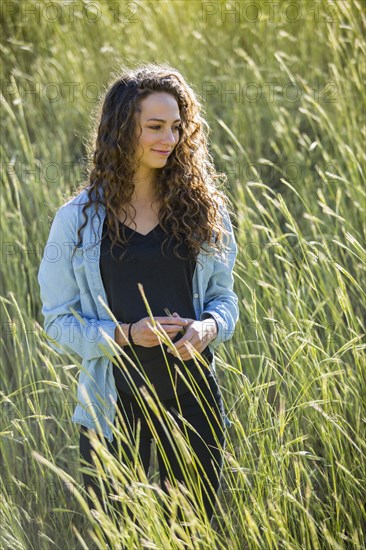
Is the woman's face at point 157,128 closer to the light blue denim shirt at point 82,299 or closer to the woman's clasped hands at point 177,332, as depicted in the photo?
the light blue denim shirt at point 82,299

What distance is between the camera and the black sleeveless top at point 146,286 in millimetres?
1808

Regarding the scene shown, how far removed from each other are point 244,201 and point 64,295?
2.91ft

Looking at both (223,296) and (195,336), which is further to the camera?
(223,296)

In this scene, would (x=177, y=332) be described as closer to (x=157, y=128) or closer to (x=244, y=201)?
(x=157, y=128)

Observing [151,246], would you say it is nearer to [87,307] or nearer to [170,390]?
[87,307]

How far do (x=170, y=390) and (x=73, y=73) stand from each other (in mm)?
2588

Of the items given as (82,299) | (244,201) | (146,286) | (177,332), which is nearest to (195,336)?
(177,332)

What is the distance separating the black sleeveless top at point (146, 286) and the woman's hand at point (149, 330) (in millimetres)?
67

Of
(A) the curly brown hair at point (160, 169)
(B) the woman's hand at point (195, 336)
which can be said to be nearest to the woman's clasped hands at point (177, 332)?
(B) the woman's hand at point (195, 336)

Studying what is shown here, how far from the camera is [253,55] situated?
13.4 ft

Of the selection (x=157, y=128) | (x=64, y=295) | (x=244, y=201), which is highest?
(x=157, y=128)

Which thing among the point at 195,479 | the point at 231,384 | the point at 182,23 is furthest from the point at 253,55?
the point at 195,479

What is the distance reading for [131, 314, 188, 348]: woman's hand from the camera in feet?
5.61

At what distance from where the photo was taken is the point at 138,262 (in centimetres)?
180
